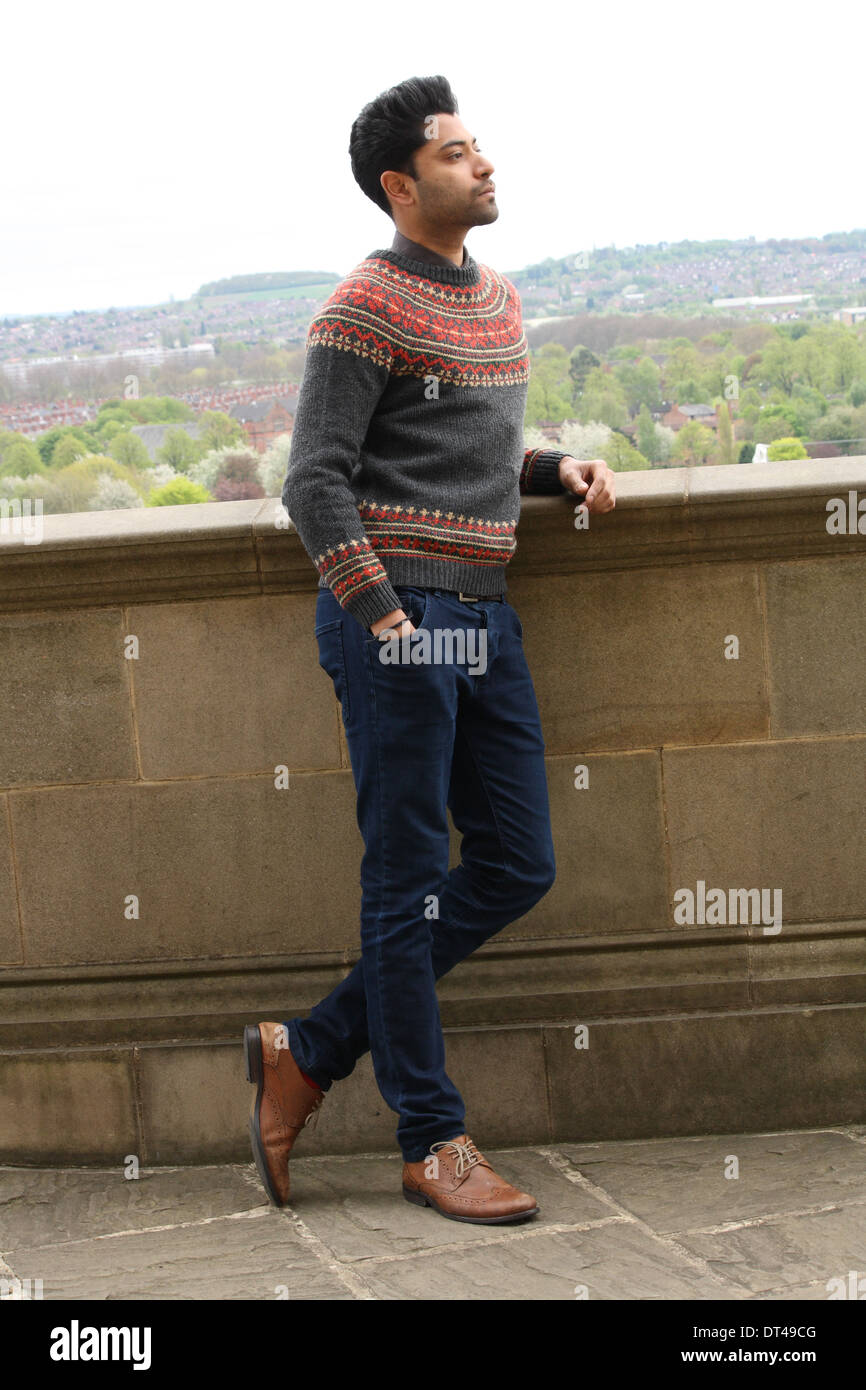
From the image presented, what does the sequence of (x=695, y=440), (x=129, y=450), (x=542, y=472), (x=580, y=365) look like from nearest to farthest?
(x=542, y=472) < (x=695, y=440) < (x=580, y=365) < (x=129, y=450)

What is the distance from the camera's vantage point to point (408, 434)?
7.70ft

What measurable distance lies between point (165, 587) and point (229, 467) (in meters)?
15.3

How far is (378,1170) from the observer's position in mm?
2836

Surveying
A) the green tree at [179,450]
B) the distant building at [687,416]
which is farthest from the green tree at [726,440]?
the green tree at [179,450]

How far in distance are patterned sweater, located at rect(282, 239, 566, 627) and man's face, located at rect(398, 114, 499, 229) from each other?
0.10 m

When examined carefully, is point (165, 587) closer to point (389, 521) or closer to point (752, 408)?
point (389, 521)

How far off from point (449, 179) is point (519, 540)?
75cm

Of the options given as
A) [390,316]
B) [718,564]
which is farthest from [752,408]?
[390,316]

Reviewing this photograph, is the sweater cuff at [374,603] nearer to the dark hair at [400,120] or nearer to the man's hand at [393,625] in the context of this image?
the man's hand at [393,625]

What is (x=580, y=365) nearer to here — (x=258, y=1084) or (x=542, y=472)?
(x=542, y=472)

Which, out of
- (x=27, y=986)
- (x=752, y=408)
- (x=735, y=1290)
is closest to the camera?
(x=735, y=1290)

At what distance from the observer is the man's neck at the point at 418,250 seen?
242 centimetres

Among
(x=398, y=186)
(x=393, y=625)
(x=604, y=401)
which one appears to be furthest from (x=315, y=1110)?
(x=604, y=401)

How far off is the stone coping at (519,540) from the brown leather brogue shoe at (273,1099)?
0.97 meters
